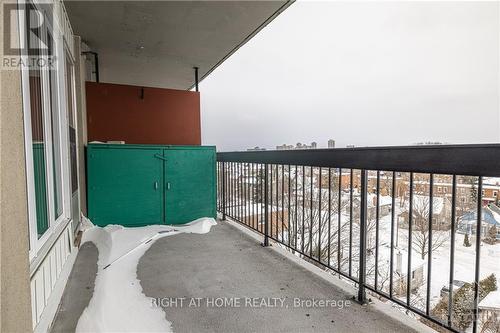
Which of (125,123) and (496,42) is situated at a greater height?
(496,42)

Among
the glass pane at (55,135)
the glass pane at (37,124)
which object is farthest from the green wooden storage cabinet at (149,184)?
the glass pane at (37,124)

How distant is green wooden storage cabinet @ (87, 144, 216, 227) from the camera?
11.6 feet

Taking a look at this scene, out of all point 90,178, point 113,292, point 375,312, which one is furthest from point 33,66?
point 375,312

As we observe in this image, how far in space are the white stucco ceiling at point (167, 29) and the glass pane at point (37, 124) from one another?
156 centimetres

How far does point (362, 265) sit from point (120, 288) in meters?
1.76

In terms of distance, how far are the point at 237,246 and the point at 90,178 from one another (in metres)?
2.16

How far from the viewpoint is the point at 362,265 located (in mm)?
1812

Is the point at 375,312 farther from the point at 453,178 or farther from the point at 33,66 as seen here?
the point at 33,66

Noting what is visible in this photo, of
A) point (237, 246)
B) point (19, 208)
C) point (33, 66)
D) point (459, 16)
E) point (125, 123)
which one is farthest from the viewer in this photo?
point (459, 16)

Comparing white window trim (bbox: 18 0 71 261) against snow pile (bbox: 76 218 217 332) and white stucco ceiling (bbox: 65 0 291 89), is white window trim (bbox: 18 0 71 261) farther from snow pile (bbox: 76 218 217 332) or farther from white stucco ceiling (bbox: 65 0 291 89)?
white stucco ceiling (bbox: 65 0 291 89)

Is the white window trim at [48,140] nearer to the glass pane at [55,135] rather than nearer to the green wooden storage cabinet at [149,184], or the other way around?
the glass pane at [55,135]

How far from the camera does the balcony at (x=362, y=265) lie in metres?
1.34

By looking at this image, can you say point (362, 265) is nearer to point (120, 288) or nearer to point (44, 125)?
point (120, 288)

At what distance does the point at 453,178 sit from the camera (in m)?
1.32
